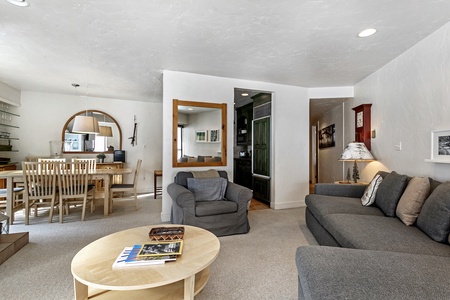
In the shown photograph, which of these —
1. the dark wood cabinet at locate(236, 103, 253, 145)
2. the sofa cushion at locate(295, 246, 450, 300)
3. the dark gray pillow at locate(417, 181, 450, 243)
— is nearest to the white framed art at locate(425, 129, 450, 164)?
the dark gray pillow at locate(417, 181, 450, 243)

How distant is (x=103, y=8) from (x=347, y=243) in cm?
295

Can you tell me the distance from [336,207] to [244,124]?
12.3ft

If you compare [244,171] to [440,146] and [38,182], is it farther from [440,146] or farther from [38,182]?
[38,182]

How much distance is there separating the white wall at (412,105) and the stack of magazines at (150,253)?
281 centimetres

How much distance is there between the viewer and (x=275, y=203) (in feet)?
13.7

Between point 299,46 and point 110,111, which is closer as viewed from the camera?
point 299,46

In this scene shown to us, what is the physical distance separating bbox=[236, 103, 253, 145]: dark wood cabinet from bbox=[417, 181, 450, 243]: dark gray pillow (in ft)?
12.9

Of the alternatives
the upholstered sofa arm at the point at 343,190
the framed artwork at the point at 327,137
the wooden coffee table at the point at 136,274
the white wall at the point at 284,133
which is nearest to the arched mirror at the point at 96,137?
the white wall at the point at 284,133

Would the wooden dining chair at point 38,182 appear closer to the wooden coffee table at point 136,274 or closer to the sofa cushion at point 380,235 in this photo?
the wooden coffee table at point 136,274

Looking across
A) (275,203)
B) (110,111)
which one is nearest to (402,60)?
(275,203)

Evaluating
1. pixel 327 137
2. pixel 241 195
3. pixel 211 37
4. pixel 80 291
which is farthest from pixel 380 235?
pixel 327 137

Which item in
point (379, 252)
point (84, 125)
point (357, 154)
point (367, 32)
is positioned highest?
point (367, 32)

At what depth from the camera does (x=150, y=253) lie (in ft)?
4.75

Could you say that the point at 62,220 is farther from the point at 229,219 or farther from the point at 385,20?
the point at 385,20
